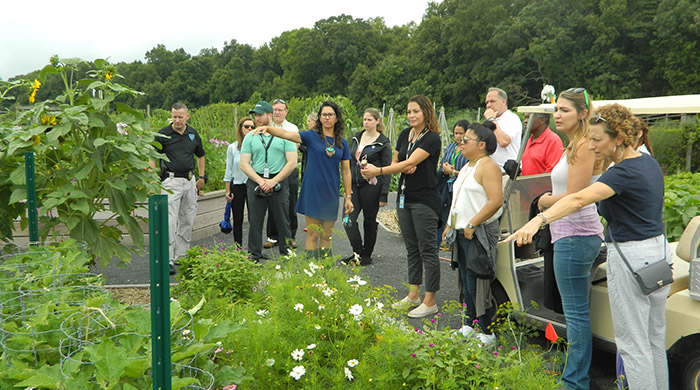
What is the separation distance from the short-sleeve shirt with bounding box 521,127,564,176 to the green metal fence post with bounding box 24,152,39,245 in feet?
13.0

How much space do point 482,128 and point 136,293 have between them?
3.43 metres

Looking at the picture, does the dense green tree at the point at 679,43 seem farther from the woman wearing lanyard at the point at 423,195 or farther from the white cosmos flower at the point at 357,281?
the white cosmos flower at the point at 357,281

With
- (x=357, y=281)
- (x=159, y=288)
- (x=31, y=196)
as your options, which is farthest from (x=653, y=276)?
(x=31, y=196)

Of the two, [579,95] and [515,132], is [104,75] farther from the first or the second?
[515,132]

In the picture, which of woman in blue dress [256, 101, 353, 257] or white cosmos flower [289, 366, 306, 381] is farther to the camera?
woman in blue dress [256, 101, 353, 257]

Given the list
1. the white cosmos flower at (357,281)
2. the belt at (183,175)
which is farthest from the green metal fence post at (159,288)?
the belt at (183,175)

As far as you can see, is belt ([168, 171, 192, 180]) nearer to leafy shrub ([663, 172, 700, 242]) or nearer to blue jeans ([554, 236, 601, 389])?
blue jeans ([554, 236, 601, 389])

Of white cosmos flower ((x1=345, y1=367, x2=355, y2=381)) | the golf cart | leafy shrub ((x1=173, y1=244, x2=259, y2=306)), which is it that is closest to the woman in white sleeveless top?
the golf cart

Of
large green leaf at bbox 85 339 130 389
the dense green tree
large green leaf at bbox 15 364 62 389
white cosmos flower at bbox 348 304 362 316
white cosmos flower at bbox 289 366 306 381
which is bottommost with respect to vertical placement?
white cosmos flower at bbox 289 366 306 381

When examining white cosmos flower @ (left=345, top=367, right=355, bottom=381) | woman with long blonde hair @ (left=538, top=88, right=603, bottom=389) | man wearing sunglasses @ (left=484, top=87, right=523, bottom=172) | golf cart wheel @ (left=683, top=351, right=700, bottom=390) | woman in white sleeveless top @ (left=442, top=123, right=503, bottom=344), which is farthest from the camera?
man wearing sunglasses @ (left=484, top=87, right=523, bottom=172)

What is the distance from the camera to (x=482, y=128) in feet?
13.1

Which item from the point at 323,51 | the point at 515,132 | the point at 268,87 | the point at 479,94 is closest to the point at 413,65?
the point at 479,94

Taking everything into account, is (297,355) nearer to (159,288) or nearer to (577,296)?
(159,288)

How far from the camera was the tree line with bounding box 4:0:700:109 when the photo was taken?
32.6 meters
